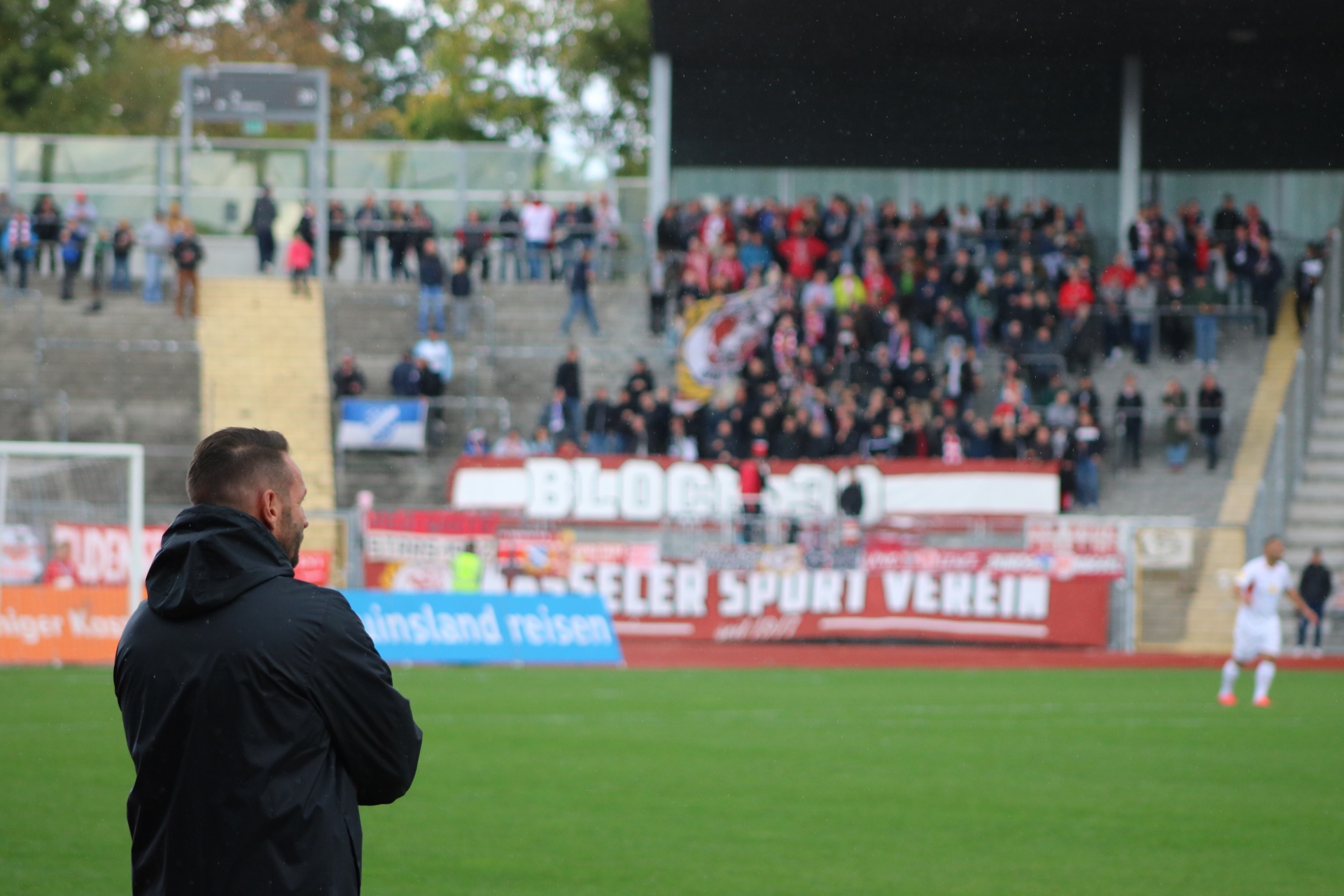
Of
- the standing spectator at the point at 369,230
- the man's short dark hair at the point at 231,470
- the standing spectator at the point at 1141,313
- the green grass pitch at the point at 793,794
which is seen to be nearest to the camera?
the man's short dark hair at the point at 231,470

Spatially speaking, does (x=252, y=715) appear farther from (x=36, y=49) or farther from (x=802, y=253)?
(x=36, y=49)

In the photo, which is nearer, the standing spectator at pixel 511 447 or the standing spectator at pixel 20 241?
the standing spectator at pixel 511 447

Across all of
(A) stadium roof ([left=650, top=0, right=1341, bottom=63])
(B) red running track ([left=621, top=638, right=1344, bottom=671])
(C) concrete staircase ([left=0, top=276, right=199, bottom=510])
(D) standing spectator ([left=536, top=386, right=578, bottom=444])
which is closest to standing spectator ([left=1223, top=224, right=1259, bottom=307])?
(B) red running track ([left=621, top=638, right=1344, bottom=671])

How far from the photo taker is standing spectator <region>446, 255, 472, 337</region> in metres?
30.6

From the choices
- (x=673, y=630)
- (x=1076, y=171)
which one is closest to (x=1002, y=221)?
(x=1076, y=171)

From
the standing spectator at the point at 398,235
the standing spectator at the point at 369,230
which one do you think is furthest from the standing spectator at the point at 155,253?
the standing spectator at the point at 398,235

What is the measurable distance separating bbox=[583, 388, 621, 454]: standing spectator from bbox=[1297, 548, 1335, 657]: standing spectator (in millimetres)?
11008

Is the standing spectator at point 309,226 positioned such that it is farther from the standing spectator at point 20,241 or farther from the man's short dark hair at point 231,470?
the man's short dark hair at point 231,470

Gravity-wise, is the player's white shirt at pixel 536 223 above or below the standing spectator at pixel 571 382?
above

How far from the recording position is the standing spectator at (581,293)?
30.8 m

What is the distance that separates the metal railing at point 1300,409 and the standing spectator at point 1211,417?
92 centimetres

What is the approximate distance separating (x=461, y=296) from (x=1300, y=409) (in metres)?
15.4

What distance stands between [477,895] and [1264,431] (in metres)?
23.8

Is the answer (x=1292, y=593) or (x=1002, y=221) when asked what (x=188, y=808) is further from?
(x=1002, y=221)
